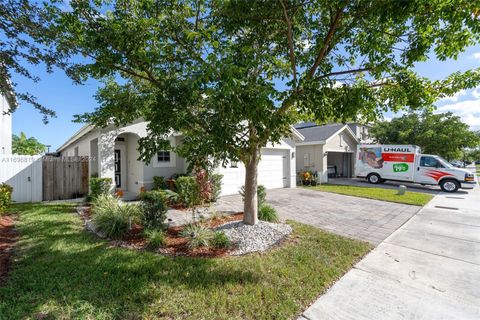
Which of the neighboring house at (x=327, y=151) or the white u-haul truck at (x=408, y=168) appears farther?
the neighboring house at (x=327, y=151)

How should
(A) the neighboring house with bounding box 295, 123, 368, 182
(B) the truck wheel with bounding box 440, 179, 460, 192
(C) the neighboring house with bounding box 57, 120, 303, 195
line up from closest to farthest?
(C) the neighboring house with bounding box 57, 120, 303, 195 → (B) the truck wheel with bounding box 440, 179, 460, 192 → (A) the neighboring house with bounding box 295, 123, 368, 182

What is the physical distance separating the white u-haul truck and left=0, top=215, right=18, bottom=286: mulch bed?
17.9 metres

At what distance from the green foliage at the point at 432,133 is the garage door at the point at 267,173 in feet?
34.3

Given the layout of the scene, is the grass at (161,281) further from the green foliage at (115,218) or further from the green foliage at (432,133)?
the green foliage at (432,133)

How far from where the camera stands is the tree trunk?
17.9 feet

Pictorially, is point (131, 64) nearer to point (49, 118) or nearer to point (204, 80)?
point (204, 80)

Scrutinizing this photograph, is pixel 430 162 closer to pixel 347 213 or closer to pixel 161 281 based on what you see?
pixel 347 213

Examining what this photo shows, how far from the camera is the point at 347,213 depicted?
7680mm

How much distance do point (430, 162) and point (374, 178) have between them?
10.9 ft

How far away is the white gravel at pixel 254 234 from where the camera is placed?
15.2ft

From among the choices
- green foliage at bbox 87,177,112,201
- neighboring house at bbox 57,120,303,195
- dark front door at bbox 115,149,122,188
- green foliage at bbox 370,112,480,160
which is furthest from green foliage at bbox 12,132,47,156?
green foliage at bbox 370,112,480,160

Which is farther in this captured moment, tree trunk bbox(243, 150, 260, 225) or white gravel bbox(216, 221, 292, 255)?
tree trunk bbox(243, 150, 260, 225)

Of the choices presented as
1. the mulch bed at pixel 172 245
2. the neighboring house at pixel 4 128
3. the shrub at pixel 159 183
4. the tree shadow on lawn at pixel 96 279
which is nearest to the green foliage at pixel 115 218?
the mulch bed at pixel 172 245

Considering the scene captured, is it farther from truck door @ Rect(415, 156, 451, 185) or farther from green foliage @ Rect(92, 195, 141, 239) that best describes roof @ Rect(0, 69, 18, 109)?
truck door @ Rect(415, 156, 451, 185)
